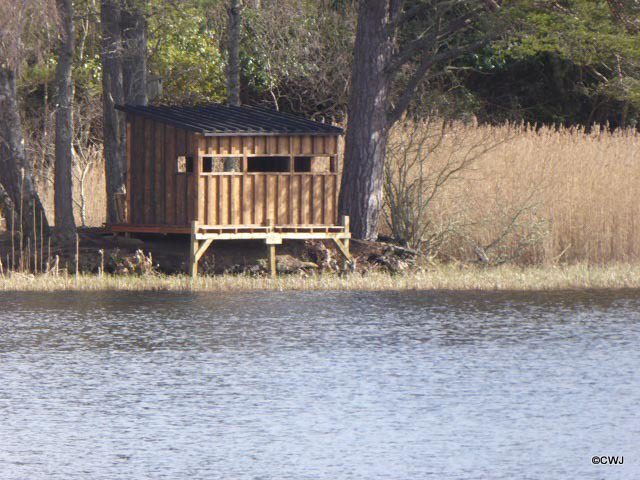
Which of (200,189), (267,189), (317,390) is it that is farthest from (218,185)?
(317,390)

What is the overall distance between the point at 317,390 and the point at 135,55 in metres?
15.7

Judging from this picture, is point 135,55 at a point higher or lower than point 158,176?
higher

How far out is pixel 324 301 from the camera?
1789 centimetres

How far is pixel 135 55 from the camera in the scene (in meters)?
25.6

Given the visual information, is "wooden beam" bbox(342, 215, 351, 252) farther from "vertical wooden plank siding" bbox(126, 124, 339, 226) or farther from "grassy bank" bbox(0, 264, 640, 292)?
"grassy bank" bbox(0, 264, 640, 292)

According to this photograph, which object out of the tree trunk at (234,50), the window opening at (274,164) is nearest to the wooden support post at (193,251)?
the window opening at (274,164)

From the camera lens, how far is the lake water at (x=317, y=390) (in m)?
8.61

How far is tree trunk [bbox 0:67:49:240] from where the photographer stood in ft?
70.5

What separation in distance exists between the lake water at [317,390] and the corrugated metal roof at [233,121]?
426 cm

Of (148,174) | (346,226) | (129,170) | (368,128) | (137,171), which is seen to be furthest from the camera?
(368,128)

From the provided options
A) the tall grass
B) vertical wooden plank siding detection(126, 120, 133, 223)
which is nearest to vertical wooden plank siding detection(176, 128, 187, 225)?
vertical wooden plank siding detection(126, 120, 133, 223)

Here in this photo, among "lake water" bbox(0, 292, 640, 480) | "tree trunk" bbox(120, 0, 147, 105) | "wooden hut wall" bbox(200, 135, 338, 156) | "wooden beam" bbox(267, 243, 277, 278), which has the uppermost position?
"tree trunk" bbox(120, 0, 147, 105)

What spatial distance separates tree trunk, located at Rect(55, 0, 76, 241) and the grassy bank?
6.89 feet

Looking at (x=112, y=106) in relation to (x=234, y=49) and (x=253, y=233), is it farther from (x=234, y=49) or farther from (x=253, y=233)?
(x=253, y=233)
